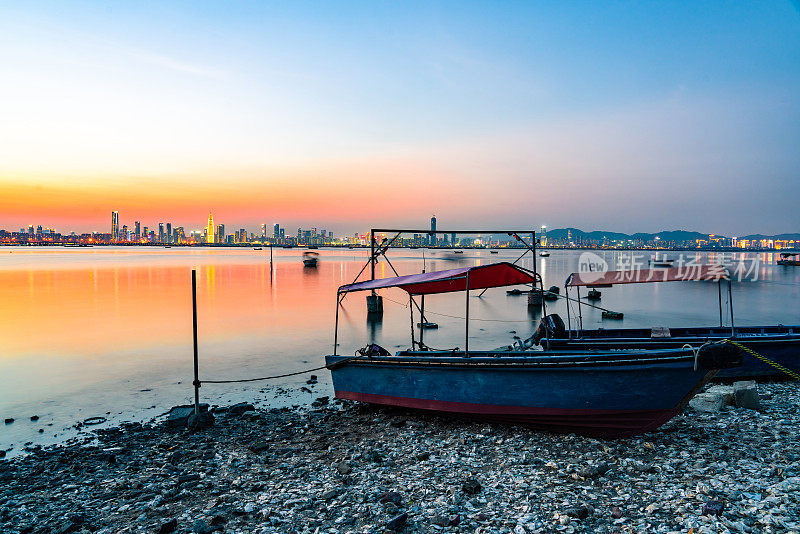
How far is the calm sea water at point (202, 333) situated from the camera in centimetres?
1335

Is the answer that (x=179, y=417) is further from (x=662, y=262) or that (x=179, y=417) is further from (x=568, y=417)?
(x=662, y=262)

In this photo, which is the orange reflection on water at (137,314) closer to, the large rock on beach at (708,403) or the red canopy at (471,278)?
the red canopy at (471,278)

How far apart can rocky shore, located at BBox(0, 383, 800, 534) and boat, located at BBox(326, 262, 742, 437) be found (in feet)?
1.45

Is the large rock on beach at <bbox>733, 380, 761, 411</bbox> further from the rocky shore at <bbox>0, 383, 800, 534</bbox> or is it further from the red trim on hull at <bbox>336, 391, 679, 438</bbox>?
the red trim on hull at <bbox>336, 391, 679, 438</bbox>

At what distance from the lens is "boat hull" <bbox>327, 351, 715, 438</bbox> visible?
7.93m

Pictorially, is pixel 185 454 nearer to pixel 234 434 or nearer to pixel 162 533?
pixel 234 434

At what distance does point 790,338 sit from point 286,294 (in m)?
38.6

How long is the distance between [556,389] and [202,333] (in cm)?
2099

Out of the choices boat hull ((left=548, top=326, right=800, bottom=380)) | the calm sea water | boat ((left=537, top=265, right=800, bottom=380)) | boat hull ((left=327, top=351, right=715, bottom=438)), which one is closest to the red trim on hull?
boat hull ((left=327, top=351, right=715, bottom=438))

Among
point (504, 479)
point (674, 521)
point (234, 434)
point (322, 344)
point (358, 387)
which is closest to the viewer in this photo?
point (674, 521)

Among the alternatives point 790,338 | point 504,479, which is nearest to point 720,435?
point 504,479

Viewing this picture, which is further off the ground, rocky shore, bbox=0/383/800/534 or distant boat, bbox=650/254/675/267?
distant boat, bbox=650/254/675/267

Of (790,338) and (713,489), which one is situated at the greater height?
(790,338)

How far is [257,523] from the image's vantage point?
248 inches
